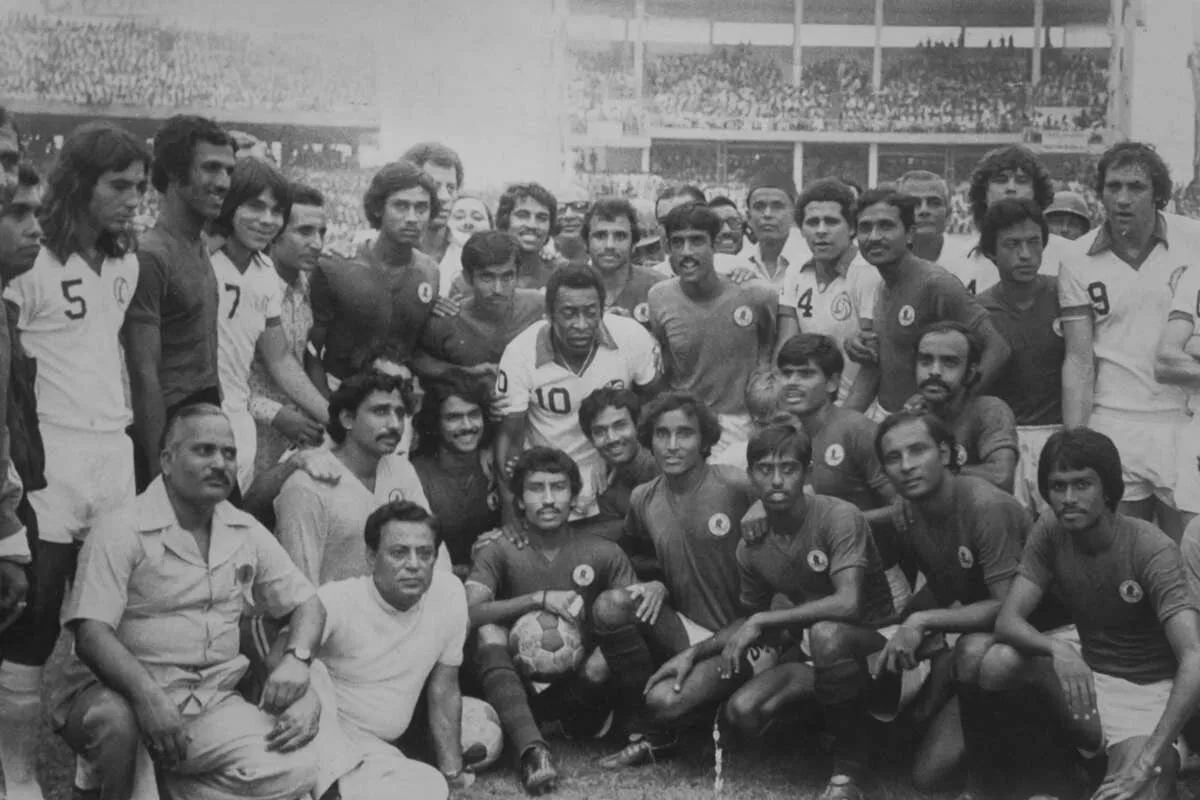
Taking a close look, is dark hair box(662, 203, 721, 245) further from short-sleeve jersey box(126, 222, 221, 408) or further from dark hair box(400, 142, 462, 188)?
short-sleeve jersey box(126, 222, 221, 408)

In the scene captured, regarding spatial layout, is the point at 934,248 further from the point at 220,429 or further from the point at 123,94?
the point at 123,94

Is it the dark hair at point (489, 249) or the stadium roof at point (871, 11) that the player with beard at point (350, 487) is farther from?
the stadium roof at point (871, 11)

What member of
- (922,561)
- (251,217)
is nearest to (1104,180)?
(922,561)

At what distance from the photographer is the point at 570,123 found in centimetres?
2217

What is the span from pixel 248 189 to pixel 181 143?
0.64m

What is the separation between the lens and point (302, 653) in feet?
15.7

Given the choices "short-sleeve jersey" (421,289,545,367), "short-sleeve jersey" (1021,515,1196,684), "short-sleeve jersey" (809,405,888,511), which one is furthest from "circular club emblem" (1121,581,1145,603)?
"short-sleeve jersey" (421,289,545,367)

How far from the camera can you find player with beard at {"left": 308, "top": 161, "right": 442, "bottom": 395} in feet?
21.8

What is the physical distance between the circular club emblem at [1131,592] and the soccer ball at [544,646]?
213 cm

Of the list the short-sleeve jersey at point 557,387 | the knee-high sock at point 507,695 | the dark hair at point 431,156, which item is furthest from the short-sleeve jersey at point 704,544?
the dark hair at point 431,156

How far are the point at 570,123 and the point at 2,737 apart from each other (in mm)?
18427

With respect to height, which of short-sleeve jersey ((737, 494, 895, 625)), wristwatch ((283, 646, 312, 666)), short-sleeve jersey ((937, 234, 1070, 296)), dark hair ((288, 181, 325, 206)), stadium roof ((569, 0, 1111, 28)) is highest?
stadium roof ((569, 0, 1111, 28))

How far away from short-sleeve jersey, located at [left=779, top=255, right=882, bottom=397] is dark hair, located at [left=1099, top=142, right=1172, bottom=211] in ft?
3.65

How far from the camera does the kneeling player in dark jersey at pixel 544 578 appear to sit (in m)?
5.68
